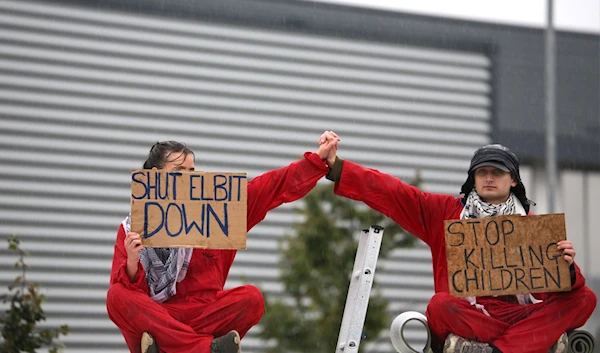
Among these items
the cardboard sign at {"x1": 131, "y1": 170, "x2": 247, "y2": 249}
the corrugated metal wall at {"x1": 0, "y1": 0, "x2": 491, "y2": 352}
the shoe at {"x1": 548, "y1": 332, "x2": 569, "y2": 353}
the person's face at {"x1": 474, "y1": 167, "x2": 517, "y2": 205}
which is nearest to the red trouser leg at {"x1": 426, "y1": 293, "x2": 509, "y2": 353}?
the shoe at {"x1": 548, "y1": 332, "x2": 569, "y2": 353}

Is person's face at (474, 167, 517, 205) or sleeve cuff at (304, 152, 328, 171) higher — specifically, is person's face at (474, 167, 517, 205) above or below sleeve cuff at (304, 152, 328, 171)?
below

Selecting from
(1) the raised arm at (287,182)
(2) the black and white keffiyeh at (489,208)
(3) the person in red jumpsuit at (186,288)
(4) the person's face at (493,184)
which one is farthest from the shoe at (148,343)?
(4) the person's face at (493,184)

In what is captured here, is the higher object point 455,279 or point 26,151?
point 26,151

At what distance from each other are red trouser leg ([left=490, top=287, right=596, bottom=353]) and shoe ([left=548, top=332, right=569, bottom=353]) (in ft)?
0.09

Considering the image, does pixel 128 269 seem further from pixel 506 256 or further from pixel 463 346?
pixel 506 256

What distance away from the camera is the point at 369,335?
1324 cm

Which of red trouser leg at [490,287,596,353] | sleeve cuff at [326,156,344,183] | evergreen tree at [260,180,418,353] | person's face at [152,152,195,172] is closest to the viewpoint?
red trouser leg at [490,287,596,353]

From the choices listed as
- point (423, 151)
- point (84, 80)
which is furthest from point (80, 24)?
point (423, 151)

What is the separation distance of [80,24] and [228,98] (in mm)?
3645

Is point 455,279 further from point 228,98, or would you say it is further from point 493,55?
point 493,55

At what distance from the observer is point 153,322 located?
455 cm

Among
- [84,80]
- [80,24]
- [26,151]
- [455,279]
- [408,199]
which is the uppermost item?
[80,24]

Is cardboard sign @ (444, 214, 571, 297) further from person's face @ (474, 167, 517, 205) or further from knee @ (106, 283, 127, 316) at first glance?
knee @ (106, 283, 127, 316)

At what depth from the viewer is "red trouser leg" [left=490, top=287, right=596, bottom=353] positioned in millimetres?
4617
